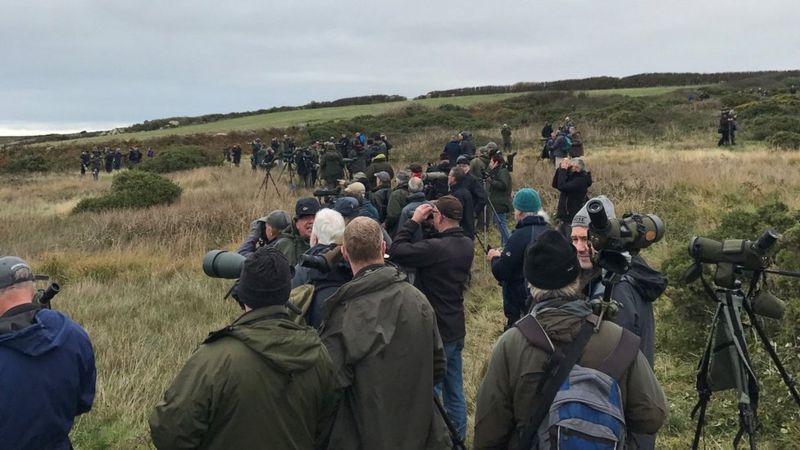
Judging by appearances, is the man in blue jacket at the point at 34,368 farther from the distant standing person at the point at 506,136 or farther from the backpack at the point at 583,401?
the distant standing person at the point at 506,136

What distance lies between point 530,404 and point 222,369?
119 centimetres

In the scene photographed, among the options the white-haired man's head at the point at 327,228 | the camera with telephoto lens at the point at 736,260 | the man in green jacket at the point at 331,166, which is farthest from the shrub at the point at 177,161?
the camera with telephoto lens at the point at 736,260

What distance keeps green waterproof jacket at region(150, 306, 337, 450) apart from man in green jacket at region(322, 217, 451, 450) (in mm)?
→ 282

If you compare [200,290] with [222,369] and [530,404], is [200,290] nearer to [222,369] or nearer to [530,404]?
[222,369]

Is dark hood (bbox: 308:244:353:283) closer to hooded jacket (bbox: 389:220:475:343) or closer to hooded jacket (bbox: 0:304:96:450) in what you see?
hooded jacket (bbox: 389:220:475:343)

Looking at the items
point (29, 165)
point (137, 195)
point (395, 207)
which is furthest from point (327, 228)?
point (29, 165)

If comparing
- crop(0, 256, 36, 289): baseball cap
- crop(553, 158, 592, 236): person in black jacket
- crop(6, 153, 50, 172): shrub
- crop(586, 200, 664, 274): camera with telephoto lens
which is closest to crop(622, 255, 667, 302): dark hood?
crop(586, 200, 664, 274): camera with telephoto lens

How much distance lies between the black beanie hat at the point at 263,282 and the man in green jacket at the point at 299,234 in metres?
1.83

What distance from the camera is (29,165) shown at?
3666cm

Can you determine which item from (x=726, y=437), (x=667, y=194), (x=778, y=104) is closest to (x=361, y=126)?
(x=778, y=104)

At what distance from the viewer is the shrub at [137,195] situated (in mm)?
16906

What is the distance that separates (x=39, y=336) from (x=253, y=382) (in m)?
1.15

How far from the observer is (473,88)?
6725 cm

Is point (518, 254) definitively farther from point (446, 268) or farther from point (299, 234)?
point (299, 234)
